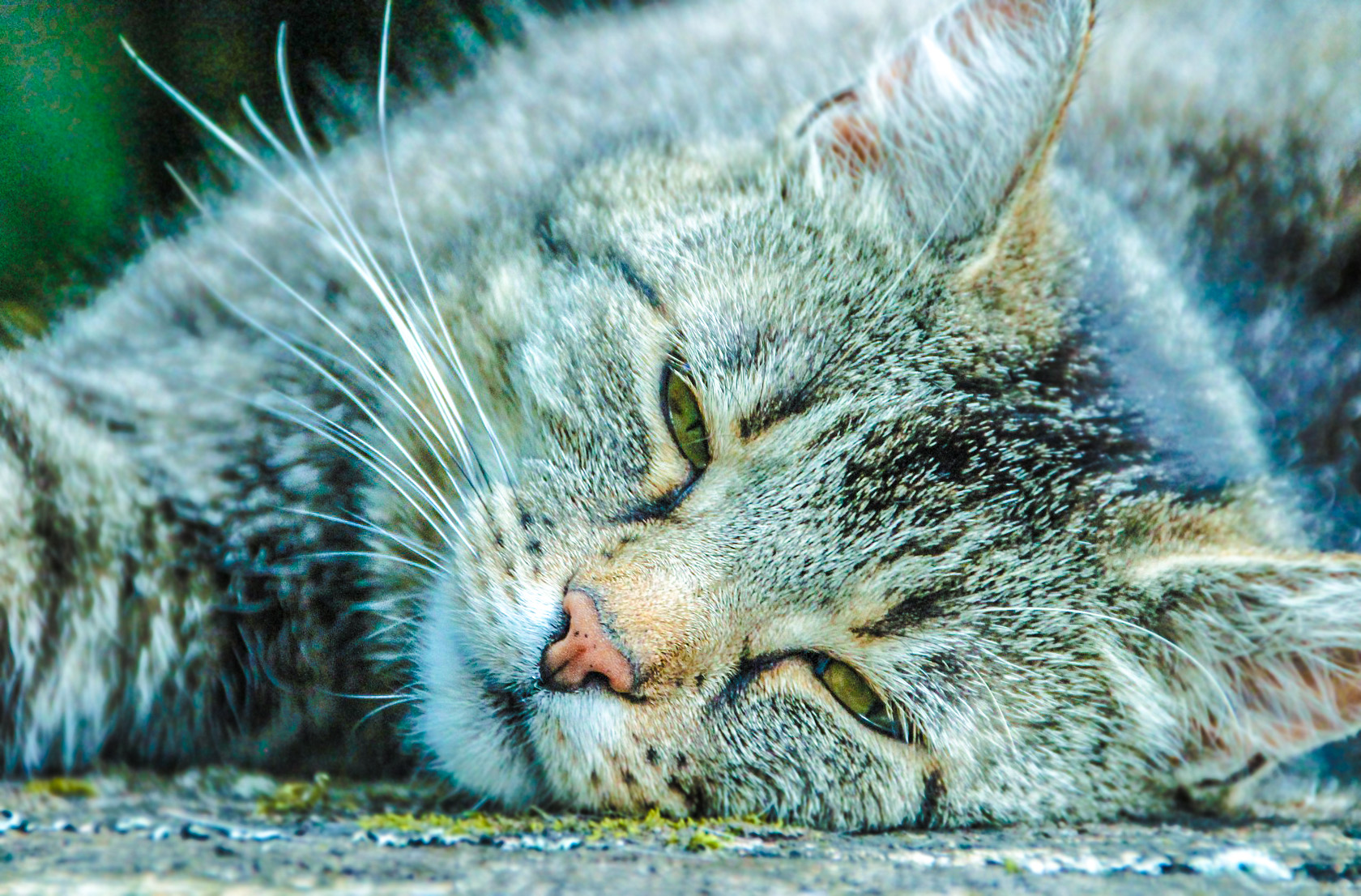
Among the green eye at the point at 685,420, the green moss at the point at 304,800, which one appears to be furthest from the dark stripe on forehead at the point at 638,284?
the green moss at the point at 304,800

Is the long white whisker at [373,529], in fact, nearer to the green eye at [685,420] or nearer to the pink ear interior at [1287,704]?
the green eye at [685,420]

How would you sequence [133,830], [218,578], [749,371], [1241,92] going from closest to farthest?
[133,830] → [749,371] → [218,578] → [1241,92]

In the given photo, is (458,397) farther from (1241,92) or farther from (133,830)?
(1241,92)

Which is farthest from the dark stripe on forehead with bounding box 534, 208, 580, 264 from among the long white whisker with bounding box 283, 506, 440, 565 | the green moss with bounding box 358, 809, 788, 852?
the green moss with bounding box 358, 809, 788, 852

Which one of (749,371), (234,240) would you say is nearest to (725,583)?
(749,371)

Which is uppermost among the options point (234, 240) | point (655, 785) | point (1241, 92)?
point (1241, 92)
